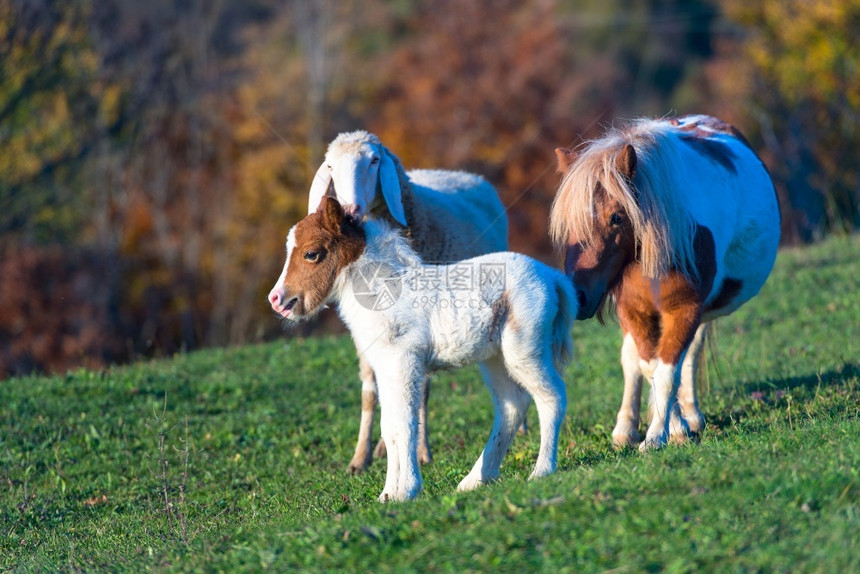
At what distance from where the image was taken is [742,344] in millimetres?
11391

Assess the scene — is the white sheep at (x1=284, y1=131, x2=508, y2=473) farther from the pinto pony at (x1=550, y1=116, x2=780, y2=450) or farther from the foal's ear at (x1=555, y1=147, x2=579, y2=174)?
the pinto pony at (x1=550, y1=116, x2=780, y2=450)

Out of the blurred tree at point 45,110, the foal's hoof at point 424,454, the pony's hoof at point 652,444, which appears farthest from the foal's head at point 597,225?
the blurred tree at point 45,110

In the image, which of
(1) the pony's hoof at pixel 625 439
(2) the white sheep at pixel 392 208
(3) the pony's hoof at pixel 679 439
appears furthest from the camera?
(2) the white sheep at pixel 392 208

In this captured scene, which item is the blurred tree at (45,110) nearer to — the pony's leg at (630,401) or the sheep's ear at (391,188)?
the sheep's ear at (391,188)

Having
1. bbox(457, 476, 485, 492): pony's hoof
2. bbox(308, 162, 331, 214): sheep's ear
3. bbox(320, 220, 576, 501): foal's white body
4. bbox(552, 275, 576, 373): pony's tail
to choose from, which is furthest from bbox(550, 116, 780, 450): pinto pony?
bbox(308, 162, 331, 214): sheep's ear

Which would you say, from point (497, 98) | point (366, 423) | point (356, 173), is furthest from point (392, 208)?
point (497, 98)

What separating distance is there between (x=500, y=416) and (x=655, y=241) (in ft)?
5.21

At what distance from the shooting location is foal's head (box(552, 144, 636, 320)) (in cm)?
654

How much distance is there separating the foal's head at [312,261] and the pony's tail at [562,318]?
140 cm

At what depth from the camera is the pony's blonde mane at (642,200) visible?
6.59m

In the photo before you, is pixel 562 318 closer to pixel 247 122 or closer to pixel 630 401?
pixel 630 401

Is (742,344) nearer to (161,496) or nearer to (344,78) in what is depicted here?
(161,496)

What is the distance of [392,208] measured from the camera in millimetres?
8180

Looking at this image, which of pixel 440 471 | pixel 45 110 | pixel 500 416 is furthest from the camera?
pixel 45 110
